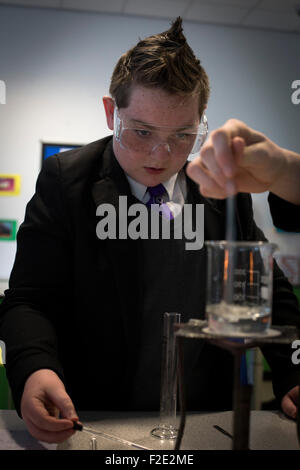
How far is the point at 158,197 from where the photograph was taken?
1537mm

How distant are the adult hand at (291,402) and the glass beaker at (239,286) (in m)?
0.53

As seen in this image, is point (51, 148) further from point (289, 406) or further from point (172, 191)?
point (289, 406)

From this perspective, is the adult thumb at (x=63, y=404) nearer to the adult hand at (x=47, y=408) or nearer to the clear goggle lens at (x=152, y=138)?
the adult hand at (x=47, y=408)

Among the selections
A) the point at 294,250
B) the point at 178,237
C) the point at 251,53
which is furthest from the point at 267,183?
the point at 251,53

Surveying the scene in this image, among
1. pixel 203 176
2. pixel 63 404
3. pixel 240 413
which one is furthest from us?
pixel 63 404

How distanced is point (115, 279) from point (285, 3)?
354 cm

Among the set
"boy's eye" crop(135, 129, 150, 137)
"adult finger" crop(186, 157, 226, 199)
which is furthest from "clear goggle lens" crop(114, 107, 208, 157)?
"adult finger" crop(186, 157, 226, 199)

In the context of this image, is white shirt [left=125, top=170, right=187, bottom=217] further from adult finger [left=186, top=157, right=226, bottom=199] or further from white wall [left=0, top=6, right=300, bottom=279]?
white wall [left=0, top=6, right=300, bottom=279]

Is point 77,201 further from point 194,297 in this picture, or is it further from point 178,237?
point 194,297

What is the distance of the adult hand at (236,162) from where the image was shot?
0.78 m

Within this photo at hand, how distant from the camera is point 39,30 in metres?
4.09

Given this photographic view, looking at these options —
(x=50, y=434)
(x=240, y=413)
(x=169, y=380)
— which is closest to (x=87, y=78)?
(x=169, y=380)

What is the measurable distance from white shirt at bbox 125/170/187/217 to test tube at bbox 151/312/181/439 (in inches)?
21.4

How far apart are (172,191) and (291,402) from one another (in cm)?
73
